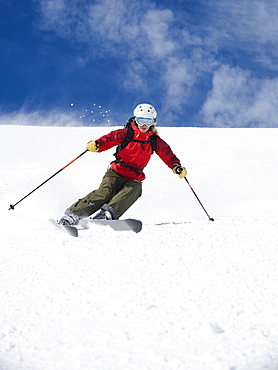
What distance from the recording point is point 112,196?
546 cm

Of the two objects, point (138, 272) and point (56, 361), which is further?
point (138, 272)

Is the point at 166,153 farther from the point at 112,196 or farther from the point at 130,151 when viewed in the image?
the point at 112,196

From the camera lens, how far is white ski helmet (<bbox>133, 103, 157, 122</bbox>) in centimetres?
551

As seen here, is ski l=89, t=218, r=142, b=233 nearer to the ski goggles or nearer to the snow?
the snow

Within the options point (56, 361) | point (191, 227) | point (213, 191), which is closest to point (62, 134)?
point (213, 191)

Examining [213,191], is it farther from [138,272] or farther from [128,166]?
[138,272]

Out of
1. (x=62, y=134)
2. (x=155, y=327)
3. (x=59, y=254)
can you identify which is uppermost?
(x=62, y=134)

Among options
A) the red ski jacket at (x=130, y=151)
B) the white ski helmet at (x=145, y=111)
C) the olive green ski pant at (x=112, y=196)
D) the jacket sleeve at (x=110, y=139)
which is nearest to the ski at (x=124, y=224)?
the olive green ski pant at (x=112, y=196)

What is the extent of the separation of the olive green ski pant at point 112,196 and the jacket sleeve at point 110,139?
35 centimetres

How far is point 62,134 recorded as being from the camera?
15875mm

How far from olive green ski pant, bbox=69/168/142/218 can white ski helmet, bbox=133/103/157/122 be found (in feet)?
2.84

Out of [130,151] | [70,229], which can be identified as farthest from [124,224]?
[130,151]

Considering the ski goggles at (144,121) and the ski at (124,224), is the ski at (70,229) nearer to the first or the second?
the ski at (124,224)

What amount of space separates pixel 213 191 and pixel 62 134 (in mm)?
8356
